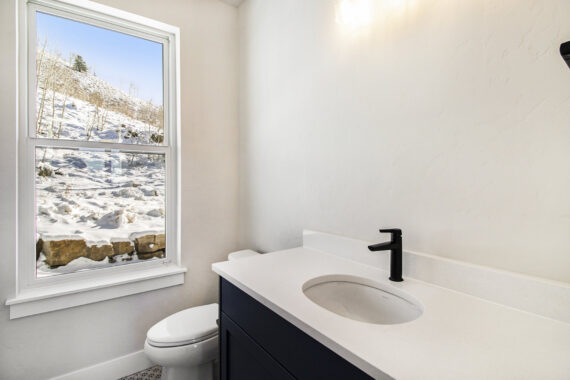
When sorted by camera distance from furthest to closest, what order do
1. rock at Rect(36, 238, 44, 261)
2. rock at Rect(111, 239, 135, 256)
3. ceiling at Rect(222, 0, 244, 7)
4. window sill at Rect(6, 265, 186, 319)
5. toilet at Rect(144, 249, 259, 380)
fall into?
ceiling at Rect(222, 0, 244, 7)
rock at Rect(111, 239, 135, 256)
rock at Rect(36, 238, 44, 261)
window sill at Rect(6, 265, 186, 319)
toilet at Rect(144, 249, 259, 380)

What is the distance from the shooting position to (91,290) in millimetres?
1700

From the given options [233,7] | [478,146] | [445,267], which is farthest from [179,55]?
[445,267]

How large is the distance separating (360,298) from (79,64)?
2.10m

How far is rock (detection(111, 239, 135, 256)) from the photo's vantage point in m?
1.89

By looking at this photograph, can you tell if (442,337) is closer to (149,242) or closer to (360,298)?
(360,298)

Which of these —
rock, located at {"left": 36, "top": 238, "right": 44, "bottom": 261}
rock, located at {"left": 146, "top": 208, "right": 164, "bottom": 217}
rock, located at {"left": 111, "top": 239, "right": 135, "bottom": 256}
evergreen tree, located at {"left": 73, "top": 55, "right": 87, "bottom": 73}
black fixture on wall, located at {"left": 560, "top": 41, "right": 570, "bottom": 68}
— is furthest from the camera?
rock, located at {"left": 146, "top": 208, "right": 164, "bottom": 217}

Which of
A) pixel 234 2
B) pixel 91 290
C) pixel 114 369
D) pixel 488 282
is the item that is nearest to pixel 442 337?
pixel 488 282

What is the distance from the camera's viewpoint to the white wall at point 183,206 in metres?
1.50

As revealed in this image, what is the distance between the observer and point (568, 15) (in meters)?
0.73

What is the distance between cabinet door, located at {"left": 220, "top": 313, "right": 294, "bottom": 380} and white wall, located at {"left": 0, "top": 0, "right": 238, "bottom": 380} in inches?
37.6

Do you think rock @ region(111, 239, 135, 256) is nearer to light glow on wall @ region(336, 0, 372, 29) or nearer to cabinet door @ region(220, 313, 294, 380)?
cabinet door @ region(220, 313, 294, 380)

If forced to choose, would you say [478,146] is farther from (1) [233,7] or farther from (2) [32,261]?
(2) [32,261]

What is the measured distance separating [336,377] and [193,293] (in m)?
1.64

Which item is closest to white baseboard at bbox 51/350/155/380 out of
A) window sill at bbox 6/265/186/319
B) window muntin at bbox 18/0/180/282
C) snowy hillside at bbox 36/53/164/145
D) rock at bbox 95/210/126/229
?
window sill at bbox 6/265/186/319
